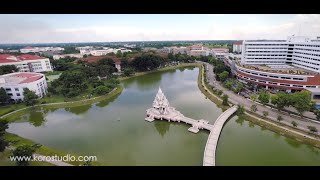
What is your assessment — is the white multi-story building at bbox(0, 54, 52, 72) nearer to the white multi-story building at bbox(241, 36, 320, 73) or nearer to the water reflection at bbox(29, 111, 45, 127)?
the water reflection at bbox(29, 111, 45, 127)

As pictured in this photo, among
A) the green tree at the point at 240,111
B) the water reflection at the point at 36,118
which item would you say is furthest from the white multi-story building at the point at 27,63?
the green tree at the point at 240,111

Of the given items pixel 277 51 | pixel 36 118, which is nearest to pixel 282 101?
pixel 277 51

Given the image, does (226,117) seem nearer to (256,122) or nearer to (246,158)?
(256,122)

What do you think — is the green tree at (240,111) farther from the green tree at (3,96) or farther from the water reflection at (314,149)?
the green tree at (3,96)

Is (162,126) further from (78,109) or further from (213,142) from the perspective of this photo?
(78,109)

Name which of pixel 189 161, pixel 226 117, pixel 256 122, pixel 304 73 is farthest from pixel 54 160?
pixel 304 73

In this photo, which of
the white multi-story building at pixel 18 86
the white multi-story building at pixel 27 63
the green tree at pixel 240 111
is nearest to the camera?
the green tree at pixel 240 111
